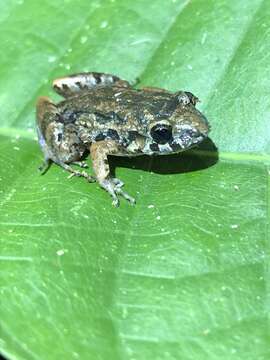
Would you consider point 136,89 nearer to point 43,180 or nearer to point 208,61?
point 208,61

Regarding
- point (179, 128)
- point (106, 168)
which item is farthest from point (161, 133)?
point (106, 168)

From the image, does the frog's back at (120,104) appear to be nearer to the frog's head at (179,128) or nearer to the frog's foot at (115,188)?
the frog's head at (179,128)

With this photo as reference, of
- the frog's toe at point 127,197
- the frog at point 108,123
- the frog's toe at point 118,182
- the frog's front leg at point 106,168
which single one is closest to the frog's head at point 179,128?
the frog at point 108,123

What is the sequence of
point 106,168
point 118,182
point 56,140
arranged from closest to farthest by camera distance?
point 118,182 < point 106,168 < point 56,140

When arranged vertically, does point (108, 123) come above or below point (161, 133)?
below

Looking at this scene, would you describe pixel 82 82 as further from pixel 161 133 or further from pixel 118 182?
pixel 118 182

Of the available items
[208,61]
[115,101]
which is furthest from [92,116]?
[208,61]
